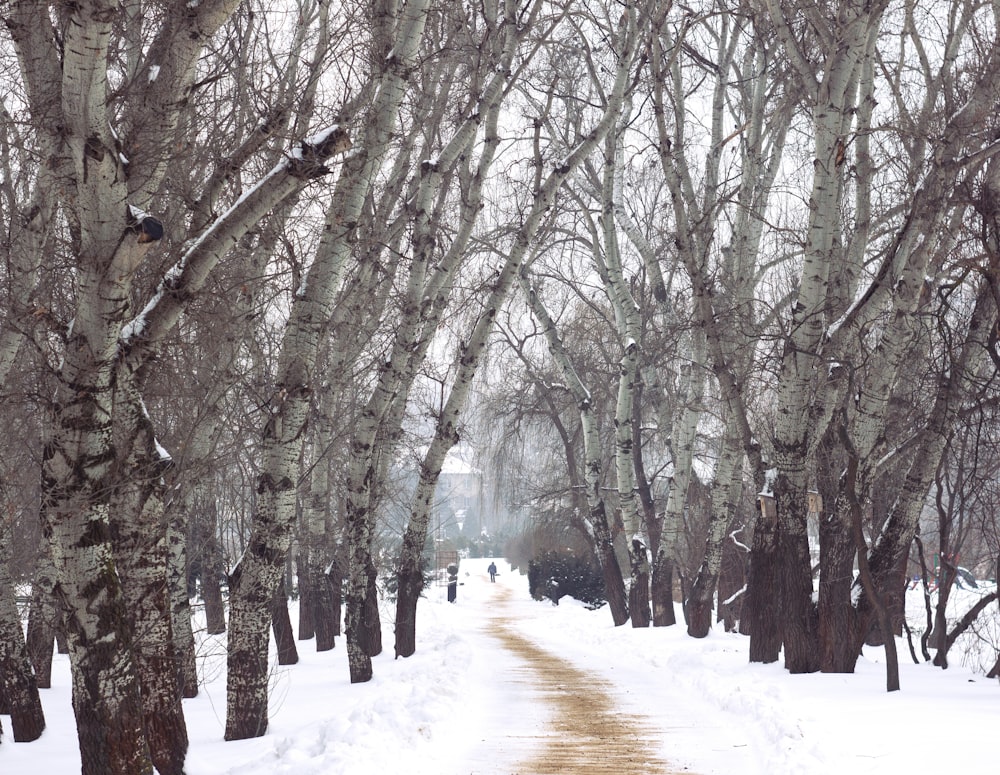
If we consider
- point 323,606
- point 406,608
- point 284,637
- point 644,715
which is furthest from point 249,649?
point 323,606

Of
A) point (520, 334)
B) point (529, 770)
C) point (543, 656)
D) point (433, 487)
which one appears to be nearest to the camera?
point (529, 770)

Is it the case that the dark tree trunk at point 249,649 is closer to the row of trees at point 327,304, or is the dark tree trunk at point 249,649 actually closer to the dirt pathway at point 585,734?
the row of trees at point 327,304

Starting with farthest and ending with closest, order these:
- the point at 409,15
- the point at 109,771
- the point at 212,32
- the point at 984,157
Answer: the point at 984,157, the point at 409,15, the point at 212,32, the point at 109,771

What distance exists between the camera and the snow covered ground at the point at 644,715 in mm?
6613

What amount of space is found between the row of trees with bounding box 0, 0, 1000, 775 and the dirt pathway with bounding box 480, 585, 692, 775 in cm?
216

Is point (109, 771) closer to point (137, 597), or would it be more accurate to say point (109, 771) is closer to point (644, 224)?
point (137, 597)

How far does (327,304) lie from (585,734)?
416cm

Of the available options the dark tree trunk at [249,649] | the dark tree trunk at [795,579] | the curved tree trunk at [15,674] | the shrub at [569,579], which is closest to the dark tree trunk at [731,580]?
the shrub at [569,579]

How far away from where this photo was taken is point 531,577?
46219mm

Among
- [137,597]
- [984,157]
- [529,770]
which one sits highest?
[984,157]

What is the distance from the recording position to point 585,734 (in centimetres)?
845

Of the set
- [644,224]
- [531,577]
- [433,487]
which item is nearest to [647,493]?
[644,224]

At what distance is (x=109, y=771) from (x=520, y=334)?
2180cm

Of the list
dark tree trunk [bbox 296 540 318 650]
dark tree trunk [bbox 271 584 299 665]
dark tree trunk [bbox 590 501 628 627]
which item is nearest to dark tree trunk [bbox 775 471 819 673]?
dark tree trunk [bbox 271 584 299 665]
